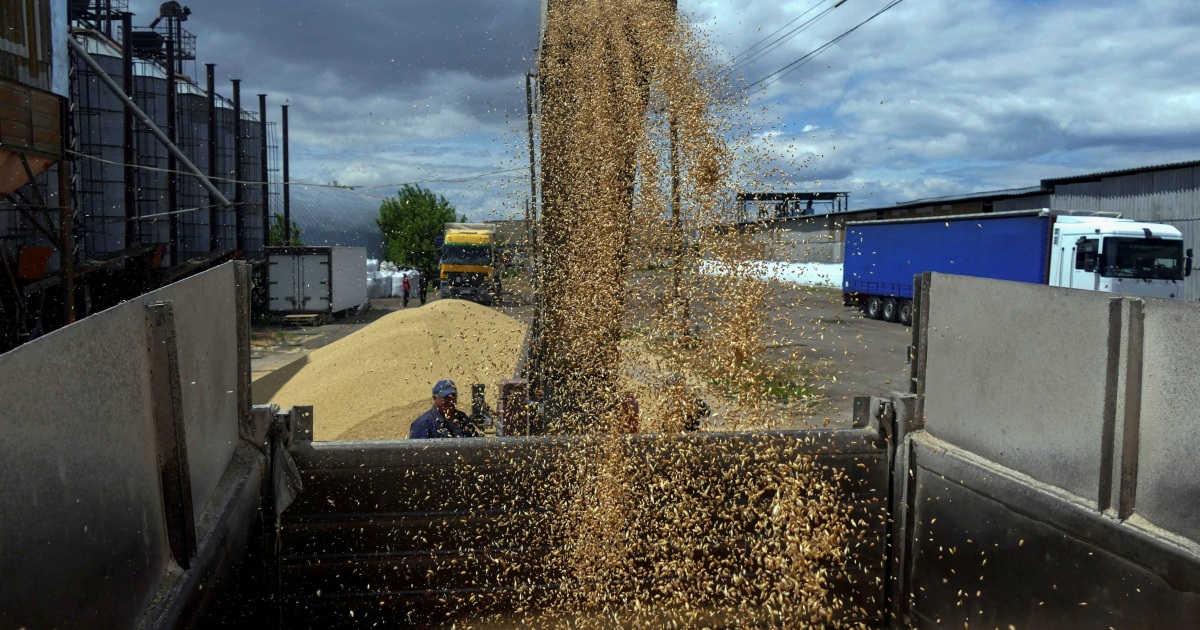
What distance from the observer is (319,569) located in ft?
10.6

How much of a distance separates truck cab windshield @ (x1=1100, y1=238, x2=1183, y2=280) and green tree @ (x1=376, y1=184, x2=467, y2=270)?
105 ft

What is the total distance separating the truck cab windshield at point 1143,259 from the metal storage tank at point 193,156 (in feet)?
76.5

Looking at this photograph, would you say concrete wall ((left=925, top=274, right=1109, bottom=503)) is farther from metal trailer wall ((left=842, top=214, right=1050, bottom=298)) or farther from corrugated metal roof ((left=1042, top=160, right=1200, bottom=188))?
corrugated metal roof ((left=1042, top=160, right=1200, bottom=188))

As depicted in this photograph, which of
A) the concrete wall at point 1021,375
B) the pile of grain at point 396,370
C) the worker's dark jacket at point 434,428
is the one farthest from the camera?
the pile of grain at point 396,370

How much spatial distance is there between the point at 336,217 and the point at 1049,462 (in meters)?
45.7

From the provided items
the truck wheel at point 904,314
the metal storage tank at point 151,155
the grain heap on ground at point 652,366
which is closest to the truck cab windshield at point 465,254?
the metal storage tank at point 151,155

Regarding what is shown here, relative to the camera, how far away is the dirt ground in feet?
15.1

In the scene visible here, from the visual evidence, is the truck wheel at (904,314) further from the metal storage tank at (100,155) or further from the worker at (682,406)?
the metal storage tank at (100,155)

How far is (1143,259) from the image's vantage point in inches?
636

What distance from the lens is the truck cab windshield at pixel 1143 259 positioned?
16.1 m

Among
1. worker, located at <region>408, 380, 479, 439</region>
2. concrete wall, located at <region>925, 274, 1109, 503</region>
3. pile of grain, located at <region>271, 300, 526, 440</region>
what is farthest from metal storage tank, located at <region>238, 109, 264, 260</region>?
concrete wall, located at <region>925, 274, 1109, 503</region>

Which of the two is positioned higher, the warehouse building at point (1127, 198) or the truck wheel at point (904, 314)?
the warehouse building at point (1127, 198)

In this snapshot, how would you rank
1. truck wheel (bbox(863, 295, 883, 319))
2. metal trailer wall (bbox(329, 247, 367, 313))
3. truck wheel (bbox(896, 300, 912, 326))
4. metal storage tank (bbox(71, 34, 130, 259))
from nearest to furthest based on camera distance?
metal storage tank (bbox(71, 34, 130, 259))
truck wheel (bbox(896, 300, 912, 326))
truck wheel (bbox(863, 295, 883, 319))
metal trailer wall (bbox(329, 247, 367, 313))

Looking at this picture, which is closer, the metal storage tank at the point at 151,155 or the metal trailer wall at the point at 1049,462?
the metal trailer wall at the point at 1049,462
